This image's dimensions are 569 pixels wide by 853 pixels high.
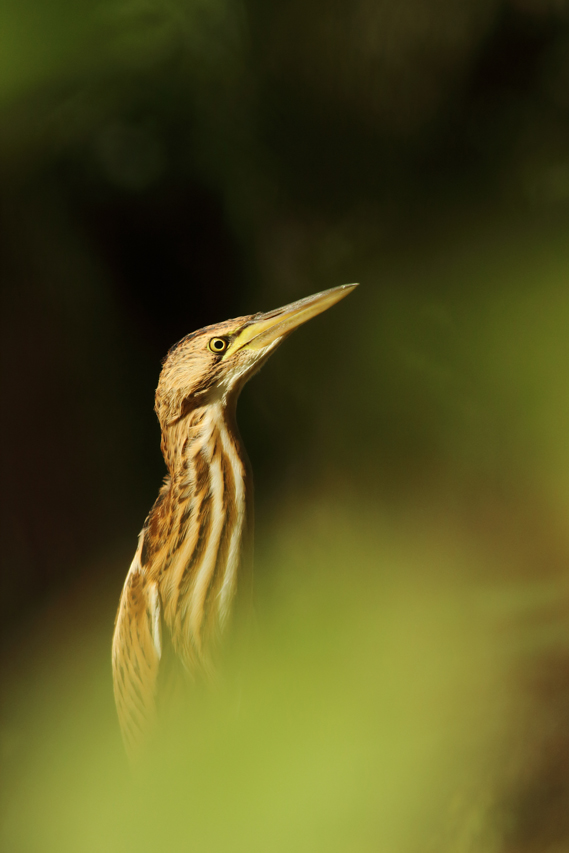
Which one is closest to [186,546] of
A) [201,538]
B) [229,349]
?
[201,538]

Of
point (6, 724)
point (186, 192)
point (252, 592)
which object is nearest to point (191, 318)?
point (186, 192)

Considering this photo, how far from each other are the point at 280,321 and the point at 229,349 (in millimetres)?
56

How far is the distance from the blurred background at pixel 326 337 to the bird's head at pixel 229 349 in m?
0.05

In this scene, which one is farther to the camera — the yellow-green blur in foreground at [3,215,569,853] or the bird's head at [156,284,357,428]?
the bird's head at [156,284,357,428]

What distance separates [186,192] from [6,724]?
56 centimetres

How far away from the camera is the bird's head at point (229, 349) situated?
56 centimetres

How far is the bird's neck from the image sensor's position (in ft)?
1.96

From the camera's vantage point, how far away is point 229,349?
0.57 meters

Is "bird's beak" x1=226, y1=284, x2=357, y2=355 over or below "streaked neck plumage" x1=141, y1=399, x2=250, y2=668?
over

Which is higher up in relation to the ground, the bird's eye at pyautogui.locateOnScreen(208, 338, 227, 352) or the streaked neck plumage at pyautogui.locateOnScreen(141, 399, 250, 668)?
the bird's eye at pyautogui.locateOnScreen(208, 338, 227, 352)

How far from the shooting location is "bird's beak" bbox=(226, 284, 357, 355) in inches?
Answer: 22.1

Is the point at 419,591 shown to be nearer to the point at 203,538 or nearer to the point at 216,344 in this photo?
the point at 203,538

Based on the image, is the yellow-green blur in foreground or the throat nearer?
the yellow-green blur in foreground

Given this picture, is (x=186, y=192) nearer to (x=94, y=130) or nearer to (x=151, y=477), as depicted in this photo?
(x=94, y=130)
